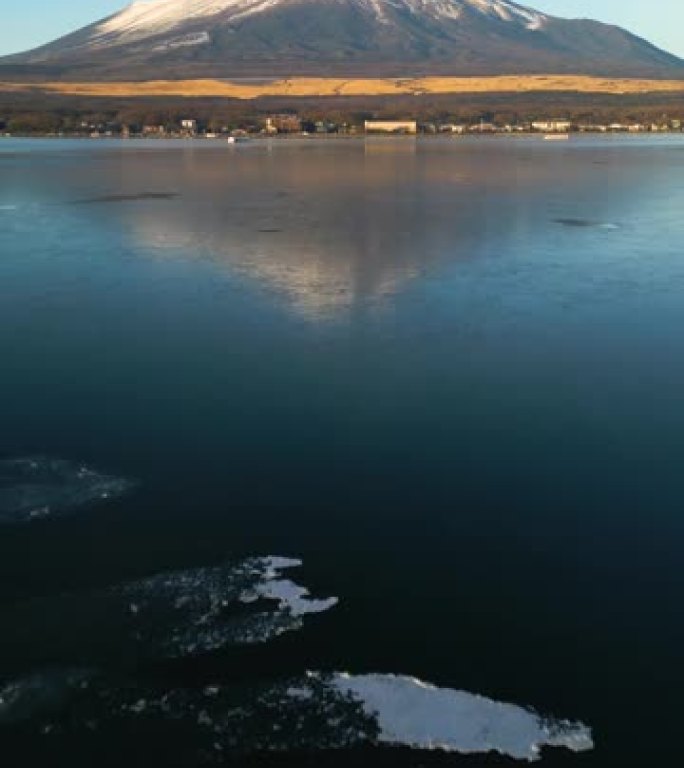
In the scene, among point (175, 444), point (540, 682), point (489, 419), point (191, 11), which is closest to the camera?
point (540, 682)

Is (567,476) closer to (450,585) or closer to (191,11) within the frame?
(450,585)

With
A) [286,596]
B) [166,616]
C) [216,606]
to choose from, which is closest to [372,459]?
[286,596]

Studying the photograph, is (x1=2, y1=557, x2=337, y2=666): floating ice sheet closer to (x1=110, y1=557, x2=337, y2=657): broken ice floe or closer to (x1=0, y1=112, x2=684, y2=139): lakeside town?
(x1=110, y1=557, x2=337, y2=657): broken ice floe

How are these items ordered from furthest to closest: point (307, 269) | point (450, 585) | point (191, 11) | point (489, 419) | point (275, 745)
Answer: point (191, 11) < point (307, 269) < point (489, 419) < point (450, 585) < point (275, 745)

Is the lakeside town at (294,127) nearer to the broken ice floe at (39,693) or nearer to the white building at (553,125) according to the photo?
the white building at (553,125)

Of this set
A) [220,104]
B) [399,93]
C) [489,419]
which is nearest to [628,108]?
[399,93]

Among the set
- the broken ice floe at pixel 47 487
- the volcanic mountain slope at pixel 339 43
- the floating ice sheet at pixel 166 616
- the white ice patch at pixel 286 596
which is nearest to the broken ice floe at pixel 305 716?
the floating ice sheet at pixel 166 616

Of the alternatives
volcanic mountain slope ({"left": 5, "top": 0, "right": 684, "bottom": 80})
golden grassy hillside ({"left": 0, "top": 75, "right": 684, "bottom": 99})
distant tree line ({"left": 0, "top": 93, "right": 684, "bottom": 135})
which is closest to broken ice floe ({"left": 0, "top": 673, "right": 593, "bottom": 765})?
distant tree line ({"left": 0, "top": 93, "right": 684, "bottom": 135})
